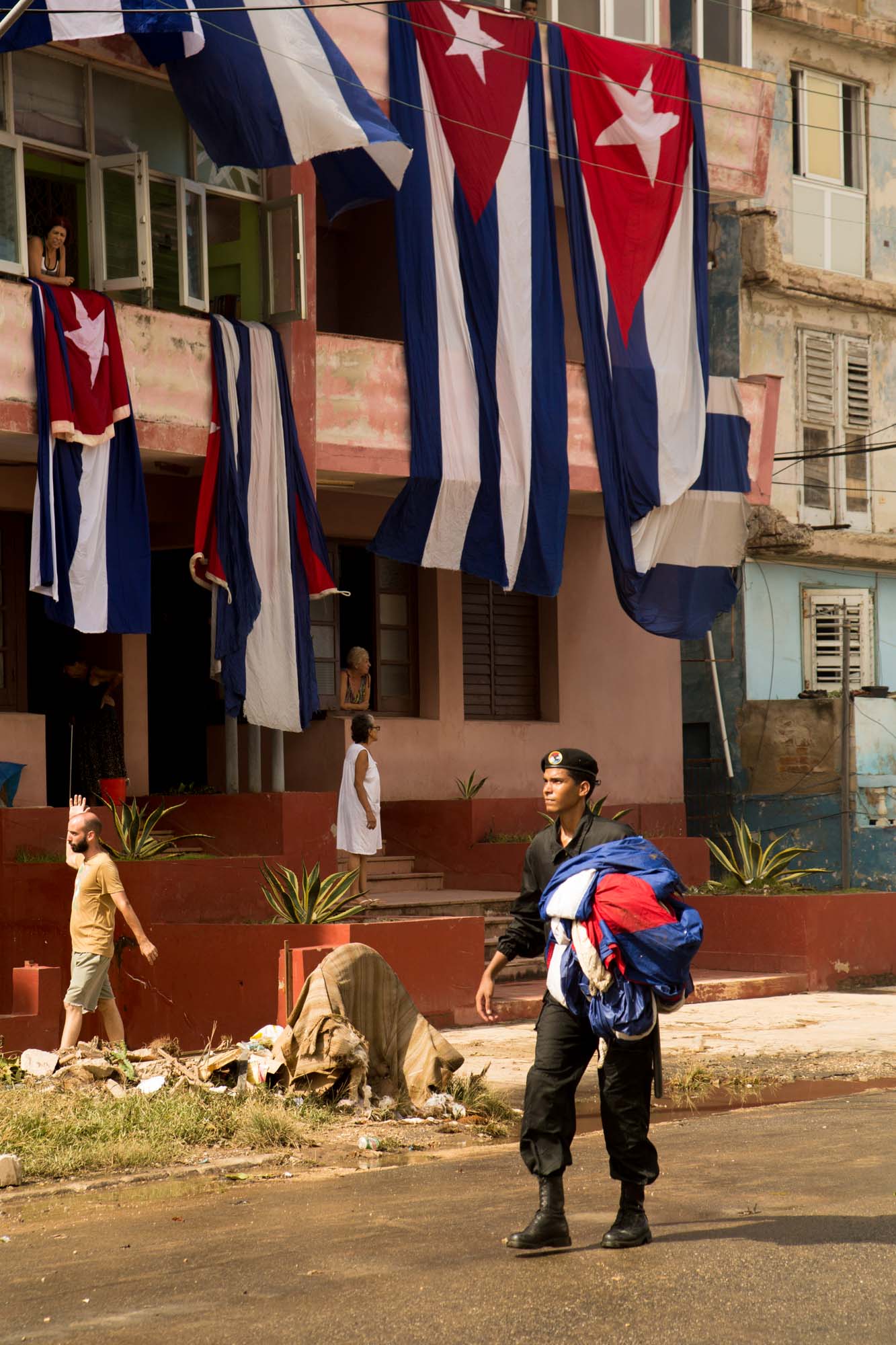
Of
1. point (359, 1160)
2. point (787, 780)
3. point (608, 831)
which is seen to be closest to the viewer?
point (608, 831)

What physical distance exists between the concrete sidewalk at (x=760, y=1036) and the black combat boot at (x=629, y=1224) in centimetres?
406

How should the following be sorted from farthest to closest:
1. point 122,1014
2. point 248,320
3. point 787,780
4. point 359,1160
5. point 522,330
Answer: point 787,780 → point 522,330 → point 248,320 → point 122,1014 → point 359,1160

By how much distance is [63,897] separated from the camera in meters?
13.2

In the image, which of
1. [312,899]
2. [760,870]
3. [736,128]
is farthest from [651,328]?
[312,899]

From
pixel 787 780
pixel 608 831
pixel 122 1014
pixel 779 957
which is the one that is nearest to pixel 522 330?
pixel 779 957

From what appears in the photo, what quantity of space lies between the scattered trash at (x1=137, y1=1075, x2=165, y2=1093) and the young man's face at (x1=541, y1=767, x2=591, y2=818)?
12.1 ft

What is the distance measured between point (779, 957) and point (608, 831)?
9507 mm

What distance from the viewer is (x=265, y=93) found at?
1375cm

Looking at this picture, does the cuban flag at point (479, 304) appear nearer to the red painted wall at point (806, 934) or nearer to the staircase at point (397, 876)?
the staircase at point (397, 876)

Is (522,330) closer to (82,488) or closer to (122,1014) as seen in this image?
(82,488)

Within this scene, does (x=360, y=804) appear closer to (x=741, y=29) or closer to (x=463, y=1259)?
(x=463, y=1259)

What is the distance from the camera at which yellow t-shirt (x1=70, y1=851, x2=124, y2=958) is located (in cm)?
1130

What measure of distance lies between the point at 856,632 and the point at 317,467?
37.4 feet

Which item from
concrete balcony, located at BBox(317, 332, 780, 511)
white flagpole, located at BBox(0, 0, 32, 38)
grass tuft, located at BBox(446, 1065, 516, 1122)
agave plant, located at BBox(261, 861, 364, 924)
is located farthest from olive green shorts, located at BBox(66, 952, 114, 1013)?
white flagpole, located at BBox(0, 0, 32, 38)
